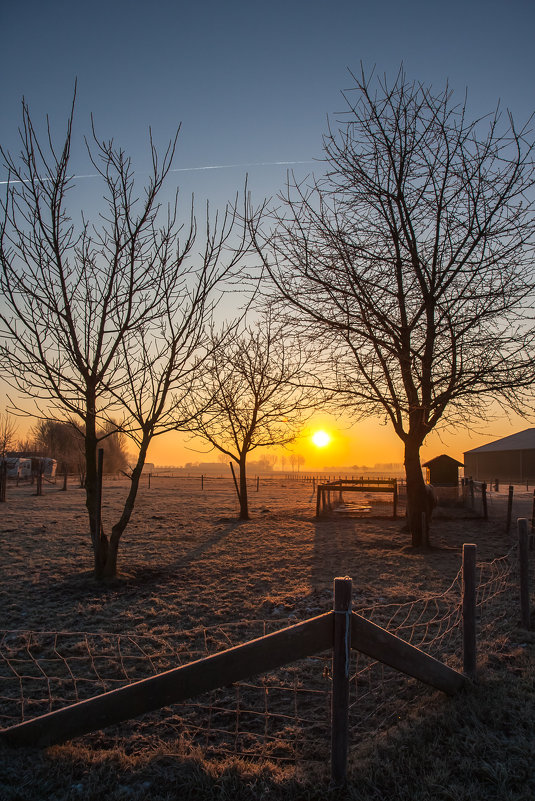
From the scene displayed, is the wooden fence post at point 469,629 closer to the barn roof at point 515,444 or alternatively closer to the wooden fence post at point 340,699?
the wooden fence post at point 340,699

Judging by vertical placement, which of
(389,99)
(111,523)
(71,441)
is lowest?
(111,523)

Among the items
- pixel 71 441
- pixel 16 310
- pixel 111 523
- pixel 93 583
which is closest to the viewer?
pixel 16 310

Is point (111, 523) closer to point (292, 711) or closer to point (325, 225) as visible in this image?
point (325, 225)

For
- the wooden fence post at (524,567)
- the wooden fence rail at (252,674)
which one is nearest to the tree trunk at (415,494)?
the wooden fence post at (524,567)

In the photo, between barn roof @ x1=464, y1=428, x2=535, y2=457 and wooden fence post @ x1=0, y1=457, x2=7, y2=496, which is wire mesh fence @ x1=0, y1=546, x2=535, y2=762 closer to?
wooden fence post @ x1=0, y1=457, x2=7, y2=496

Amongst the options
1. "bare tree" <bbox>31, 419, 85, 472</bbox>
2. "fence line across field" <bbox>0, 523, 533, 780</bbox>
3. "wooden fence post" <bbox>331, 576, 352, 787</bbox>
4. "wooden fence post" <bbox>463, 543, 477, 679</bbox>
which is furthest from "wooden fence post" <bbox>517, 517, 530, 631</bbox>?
"bare tree" <bbox>31, 419, 85, 472</bbox>

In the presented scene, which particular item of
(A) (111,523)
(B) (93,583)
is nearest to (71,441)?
(A) (111,523)

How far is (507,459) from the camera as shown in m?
44.3

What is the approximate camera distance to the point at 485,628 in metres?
5.47

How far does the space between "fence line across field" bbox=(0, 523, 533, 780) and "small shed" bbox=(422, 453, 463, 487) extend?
1659 cm

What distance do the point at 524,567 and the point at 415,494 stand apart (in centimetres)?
671

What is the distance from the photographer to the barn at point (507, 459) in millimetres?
41969

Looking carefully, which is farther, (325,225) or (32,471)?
(32,471)

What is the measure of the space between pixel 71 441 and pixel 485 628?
49848 millimetres
